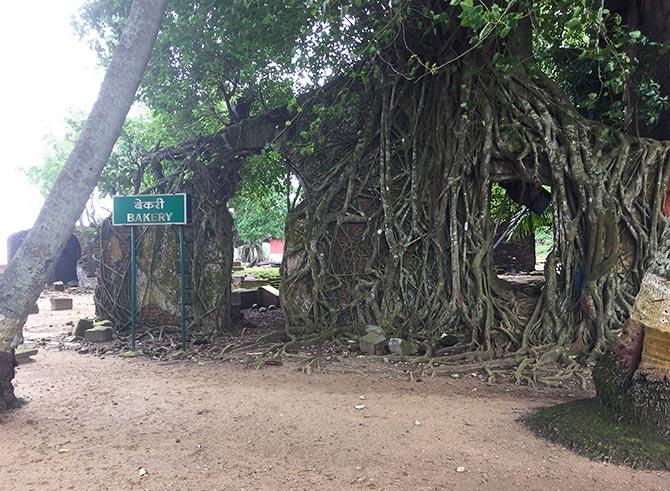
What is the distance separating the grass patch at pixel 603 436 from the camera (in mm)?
3178

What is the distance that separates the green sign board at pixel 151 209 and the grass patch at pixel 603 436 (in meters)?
5.50

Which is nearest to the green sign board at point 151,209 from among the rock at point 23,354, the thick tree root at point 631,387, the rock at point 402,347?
the rock at point 23,354

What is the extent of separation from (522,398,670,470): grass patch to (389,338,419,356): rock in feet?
8.78

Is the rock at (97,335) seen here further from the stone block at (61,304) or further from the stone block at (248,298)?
the stone block at (61,304)

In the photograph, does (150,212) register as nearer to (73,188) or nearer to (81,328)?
(81,328)

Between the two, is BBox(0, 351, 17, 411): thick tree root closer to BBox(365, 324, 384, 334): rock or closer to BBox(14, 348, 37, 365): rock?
BBox(14, 348, 37, 365): rock

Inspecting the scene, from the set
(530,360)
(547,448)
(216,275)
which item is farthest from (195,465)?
(216,275)

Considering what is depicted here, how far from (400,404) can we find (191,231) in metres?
5.54

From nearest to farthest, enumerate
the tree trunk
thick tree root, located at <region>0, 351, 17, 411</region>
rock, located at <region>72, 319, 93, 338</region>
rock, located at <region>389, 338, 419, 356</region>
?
1. the tree trunk
2. thick tree root, located at <region>0, 351, 17, 411</region>
3. rock, located at <region>389, 338, 419, 356</region>
4. rock, located at <region>72, 319, 93, 338</region>

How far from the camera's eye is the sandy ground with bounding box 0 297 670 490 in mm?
3105

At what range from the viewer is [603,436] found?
339 cm

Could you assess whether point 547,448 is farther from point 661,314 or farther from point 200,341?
point 200,341

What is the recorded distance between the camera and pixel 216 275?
28.7 ft

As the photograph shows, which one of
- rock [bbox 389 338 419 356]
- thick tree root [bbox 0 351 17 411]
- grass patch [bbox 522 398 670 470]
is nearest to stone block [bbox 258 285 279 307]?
rock [bbox 389 338 419 356]
